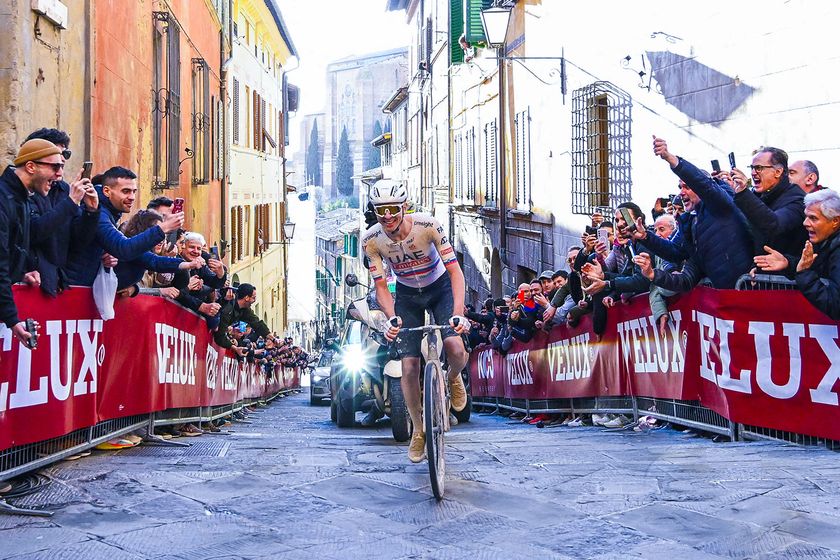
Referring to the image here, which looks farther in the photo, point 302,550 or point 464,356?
point 464,356

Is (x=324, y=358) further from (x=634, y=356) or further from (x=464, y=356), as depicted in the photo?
(x=464, y=356)

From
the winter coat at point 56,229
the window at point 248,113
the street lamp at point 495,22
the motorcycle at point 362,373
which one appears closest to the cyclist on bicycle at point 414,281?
the winter coat at point 56,229

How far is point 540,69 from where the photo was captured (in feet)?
66.1

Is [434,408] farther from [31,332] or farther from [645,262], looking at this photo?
[645,262]

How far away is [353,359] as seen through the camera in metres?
13.6

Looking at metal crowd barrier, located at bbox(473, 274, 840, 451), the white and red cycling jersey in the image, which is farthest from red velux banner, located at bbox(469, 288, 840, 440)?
the white and red cycling jersey

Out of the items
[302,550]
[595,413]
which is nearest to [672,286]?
[595,413]

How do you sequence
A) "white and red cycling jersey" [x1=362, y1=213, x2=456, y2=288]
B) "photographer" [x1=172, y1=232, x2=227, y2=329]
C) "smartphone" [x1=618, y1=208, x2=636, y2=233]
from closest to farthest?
"white and red cycling jersey" [x1=362, y1=213, x2=456, y2=288]
"smartphone" [x1=618, y1=208, x2=636, y2=233]
"photographer" [x1=172, y1=232, x2=227, y2=329]

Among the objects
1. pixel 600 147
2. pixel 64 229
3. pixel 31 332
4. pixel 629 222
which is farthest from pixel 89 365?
pixel 600 147

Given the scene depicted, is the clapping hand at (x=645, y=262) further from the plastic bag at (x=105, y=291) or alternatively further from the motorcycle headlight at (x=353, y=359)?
the motorcycle headlight at (x=353, y=359)

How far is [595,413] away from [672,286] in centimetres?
383

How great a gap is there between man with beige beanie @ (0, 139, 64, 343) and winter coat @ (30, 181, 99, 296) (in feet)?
Result: 0.97

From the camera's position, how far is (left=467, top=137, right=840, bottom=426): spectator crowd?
276 inches

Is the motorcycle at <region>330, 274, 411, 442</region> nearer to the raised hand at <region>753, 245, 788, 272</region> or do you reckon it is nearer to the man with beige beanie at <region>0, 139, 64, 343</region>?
the raised hand at <region>753, 245, 788, 272</region>
